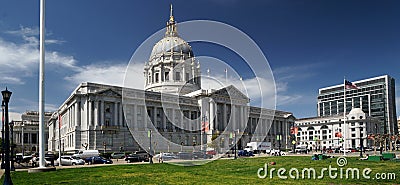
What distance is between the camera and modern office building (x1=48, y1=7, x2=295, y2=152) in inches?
3841

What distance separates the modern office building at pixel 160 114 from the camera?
3841 inches

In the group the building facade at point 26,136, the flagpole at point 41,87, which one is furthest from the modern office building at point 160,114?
the flagpole at point 41,87

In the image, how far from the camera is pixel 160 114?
116 meters

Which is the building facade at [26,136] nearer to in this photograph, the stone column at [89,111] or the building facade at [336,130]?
the stone column at [89,111]

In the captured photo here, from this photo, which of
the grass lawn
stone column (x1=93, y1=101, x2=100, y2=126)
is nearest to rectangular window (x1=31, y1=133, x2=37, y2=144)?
stone column (x1=93, y1=101, x2=100, y2=126)

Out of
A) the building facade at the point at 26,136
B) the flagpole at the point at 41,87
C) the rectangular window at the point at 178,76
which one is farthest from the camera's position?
the building facade at the point at 26,136

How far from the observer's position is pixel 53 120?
147 metres

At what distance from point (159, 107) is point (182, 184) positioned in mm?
91916

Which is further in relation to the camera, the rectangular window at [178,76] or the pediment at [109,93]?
the rectangular window at [178,76]

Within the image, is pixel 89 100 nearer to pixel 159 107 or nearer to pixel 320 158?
pixel 159 107

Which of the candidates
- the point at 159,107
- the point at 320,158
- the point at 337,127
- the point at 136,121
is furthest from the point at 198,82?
the point at 320,158

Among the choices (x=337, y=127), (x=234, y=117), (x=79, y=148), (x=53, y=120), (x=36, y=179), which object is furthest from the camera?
(x=337, y=127)

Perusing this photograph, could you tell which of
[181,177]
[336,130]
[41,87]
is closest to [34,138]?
[336,130]

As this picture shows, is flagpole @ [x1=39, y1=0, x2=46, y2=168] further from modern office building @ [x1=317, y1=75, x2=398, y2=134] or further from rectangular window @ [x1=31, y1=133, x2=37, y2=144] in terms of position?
modern office building @ [x1=317, y1=75, x2=398, y2=134]
